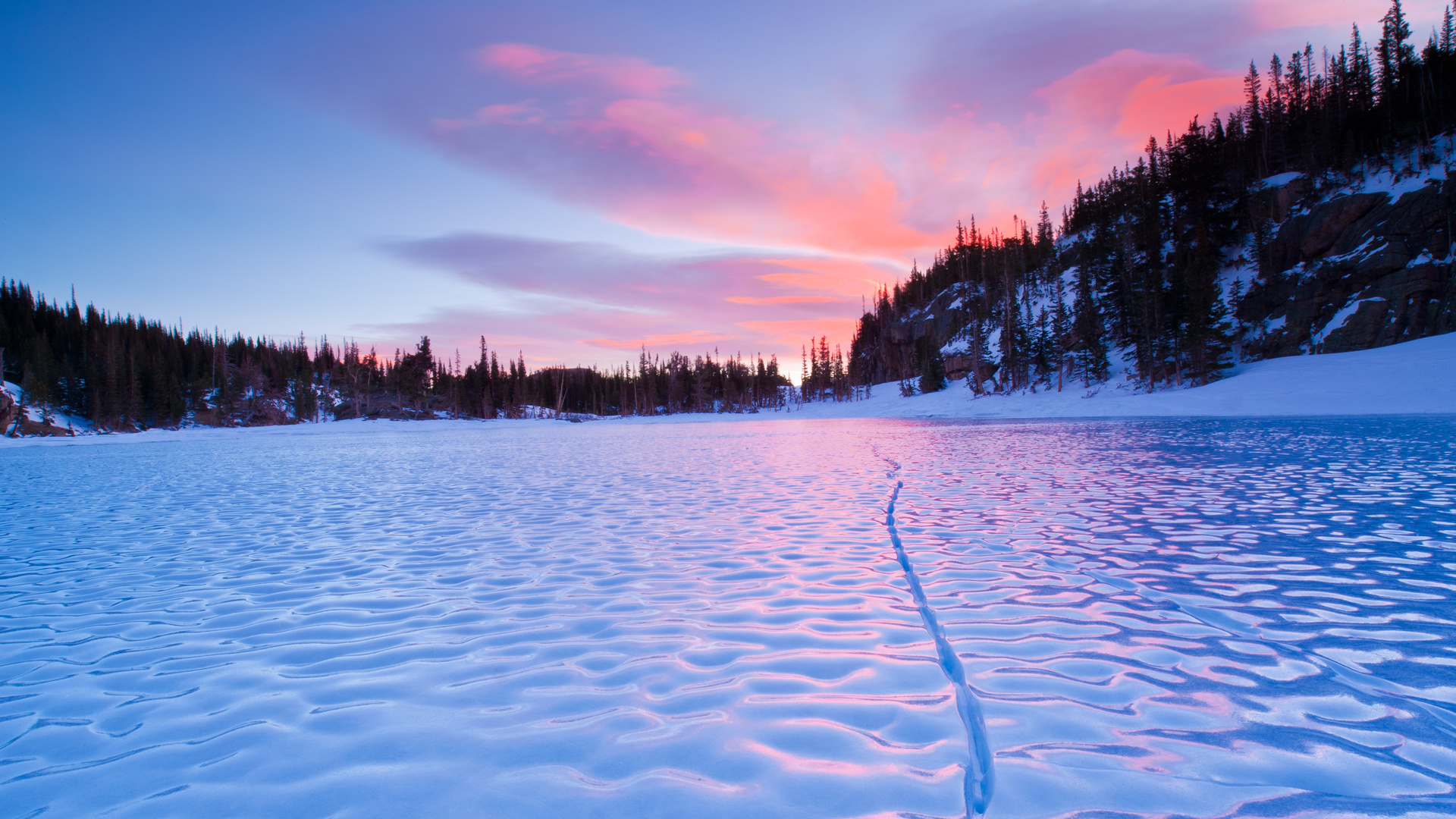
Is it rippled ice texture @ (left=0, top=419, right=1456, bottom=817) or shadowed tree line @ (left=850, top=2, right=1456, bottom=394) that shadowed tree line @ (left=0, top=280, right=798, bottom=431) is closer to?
shadowed tree line @ (left=850, top=2, right=1456, bottom=394)

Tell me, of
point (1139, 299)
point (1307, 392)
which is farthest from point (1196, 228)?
point (1307, 392)

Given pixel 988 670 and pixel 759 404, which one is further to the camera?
pixel 759 404

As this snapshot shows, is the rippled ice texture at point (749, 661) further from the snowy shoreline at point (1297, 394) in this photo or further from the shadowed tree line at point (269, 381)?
the shadowed tree line at point (269, 381)

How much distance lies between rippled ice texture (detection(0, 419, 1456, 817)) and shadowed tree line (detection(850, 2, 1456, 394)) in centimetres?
4612

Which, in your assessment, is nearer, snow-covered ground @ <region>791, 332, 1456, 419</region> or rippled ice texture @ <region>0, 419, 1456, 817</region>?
rippled ice texture @ <region>0, 419, 1456, 817</region>

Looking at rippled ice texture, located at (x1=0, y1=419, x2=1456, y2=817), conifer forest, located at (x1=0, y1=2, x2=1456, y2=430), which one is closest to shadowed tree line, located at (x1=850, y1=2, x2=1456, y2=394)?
conifer forest, located at (x1=0, y1=2, x2=1456, y2=430)

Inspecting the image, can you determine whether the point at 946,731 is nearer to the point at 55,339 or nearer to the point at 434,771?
the point at 434,771

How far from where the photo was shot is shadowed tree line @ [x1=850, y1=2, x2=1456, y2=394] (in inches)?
1870

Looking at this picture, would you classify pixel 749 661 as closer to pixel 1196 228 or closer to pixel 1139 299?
pixel 1139 299

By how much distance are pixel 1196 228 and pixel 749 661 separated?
69892 millimetres

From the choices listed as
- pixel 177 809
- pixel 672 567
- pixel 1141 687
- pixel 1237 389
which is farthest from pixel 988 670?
pixel 1237 389

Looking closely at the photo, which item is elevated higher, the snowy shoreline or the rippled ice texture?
the snowy shoreline

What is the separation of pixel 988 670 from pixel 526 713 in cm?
258

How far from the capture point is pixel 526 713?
10.1 ft
